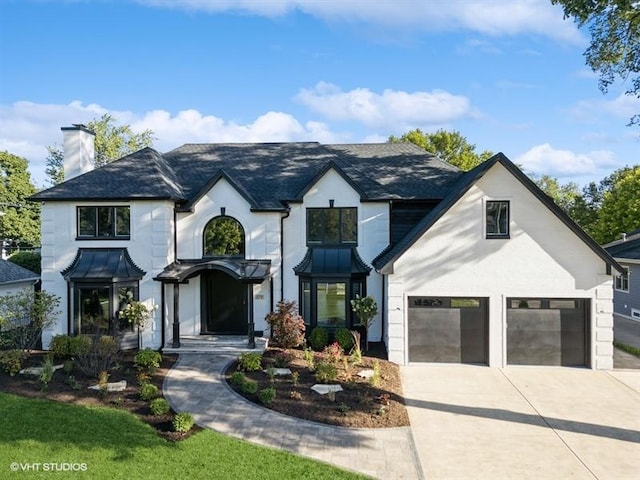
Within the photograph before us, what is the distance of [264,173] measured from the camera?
65.4ft

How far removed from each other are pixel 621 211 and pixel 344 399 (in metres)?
36.0

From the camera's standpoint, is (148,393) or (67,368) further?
(67,368)

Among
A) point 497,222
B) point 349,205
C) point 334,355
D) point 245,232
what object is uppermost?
point 349,205

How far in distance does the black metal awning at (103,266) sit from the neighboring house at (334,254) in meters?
0.05

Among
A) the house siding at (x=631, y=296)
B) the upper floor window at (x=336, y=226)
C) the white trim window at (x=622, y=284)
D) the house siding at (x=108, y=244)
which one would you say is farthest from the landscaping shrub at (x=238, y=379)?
the white trim window at (x=622, y=284)

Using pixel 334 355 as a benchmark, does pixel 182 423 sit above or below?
below

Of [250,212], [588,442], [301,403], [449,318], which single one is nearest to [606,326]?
[449,318]

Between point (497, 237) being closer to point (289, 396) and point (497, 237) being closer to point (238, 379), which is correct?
point (289, 396)

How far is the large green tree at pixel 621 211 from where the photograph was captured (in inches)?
1391

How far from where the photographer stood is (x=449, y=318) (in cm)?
1505

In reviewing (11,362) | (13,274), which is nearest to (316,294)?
(11,362)

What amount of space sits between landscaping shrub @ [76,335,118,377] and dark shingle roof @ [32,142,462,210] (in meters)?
5.66

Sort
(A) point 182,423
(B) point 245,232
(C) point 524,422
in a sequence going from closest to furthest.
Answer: (A) point 182,423 → (C) point 524,422 → (B) point 245,232

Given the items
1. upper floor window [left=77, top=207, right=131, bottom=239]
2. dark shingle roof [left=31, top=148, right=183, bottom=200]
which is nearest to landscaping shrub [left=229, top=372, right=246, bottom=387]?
dark shingle roof [left=31, top=148, right=183, bottom=200]
